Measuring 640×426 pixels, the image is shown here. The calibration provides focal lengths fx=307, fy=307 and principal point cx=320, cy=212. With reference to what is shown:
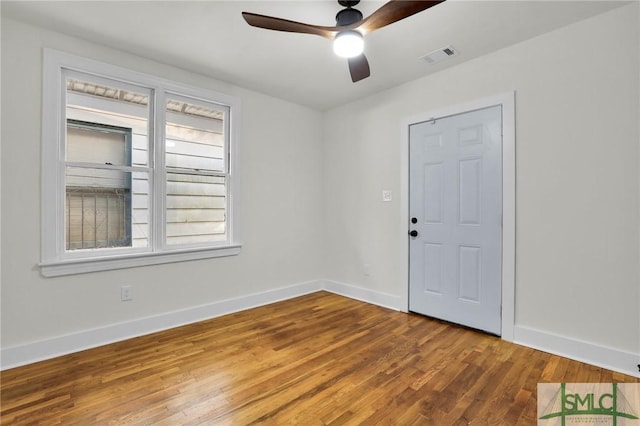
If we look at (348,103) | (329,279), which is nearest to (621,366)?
(329,279)

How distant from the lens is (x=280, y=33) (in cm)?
251

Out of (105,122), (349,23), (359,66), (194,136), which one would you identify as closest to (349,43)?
(349,23)

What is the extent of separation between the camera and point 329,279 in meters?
4.48

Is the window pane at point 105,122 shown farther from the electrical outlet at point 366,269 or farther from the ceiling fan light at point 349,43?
the electrical outlet at point 366,269

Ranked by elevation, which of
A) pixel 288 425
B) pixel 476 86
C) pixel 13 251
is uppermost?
pixel 476 86

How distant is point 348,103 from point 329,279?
98.1 inches

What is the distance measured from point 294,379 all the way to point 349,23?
98.2 inches

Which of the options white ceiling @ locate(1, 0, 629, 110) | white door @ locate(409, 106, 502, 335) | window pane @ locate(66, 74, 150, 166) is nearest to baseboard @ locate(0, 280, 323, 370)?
window pane @ locate(66, 74, 150, 166)

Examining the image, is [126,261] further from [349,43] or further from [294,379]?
[349,43]

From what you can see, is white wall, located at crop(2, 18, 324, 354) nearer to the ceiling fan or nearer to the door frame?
the ceiling fan

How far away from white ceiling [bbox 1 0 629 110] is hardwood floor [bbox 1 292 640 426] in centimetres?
262

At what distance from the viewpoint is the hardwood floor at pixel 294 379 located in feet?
5.82

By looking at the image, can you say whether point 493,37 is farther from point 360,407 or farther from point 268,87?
point 360,407

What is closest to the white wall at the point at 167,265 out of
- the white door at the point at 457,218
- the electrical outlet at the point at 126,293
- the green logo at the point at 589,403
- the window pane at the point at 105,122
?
the electrical outlet at the point at 126,293
